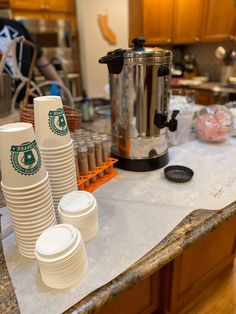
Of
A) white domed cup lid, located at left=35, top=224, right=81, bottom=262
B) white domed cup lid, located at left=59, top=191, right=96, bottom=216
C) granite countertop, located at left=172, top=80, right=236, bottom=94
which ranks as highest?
granite countertop, located at left=172, top=80, right=236, bottom=94

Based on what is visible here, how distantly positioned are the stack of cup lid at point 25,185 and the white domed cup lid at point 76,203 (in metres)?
0.03

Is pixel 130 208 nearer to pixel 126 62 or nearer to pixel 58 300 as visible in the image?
pixel 58 300

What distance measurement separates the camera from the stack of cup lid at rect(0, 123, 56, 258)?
44 cm

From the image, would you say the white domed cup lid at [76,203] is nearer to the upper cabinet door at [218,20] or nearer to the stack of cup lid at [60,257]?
the stack of cup lid at [60,257]

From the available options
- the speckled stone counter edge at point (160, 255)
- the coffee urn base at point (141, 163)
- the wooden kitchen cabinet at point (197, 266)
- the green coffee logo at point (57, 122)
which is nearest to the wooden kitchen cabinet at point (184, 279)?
the wooden kitchen cabinet at point (197, 266)

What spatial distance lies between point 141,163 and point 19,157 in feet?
1.56

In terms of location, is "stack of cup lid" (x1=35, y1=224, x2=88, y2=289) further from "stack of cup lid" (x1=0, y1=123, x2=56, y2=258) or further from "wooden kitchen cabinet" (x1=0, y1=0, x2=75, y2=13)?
"wooden kitchen cabinet" (x1=0, y1=0, x2=75, y2=13)

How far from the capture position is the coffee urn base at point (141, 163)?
84 cm

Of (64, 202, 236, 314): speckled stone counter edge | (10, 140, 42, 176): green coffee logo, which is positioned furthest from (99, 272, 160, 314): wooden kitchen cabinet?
(10, 140, 42, 176): green coffee logo

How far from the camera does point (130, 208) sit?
2.17ft

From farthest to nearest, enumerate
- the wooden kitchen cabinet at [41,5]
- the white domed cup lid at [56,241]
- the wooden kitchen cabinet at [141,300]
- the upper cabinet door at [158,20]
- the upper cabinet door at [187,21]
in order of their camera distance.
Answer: the upper cabinet door at [158,20] → the upper cabinet door at [187,21] → the wooden kitchen cabinet at [41,5] → the wooden kitchen cabinet at [141,300] → the white domed cup lid at [56,241]

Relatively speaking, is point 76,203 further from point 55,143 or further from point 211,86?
point 211,86

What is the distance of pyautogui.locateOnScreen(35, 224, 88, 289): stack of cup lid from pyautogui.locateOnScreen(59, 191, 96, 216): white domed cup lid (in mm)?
47

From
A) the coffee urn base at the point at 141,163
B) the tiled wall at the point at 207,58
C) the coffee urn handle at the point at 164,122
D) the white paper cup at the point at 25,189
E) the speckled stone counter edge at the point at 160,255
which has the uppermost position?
the tiled wall at the point at 207,58
